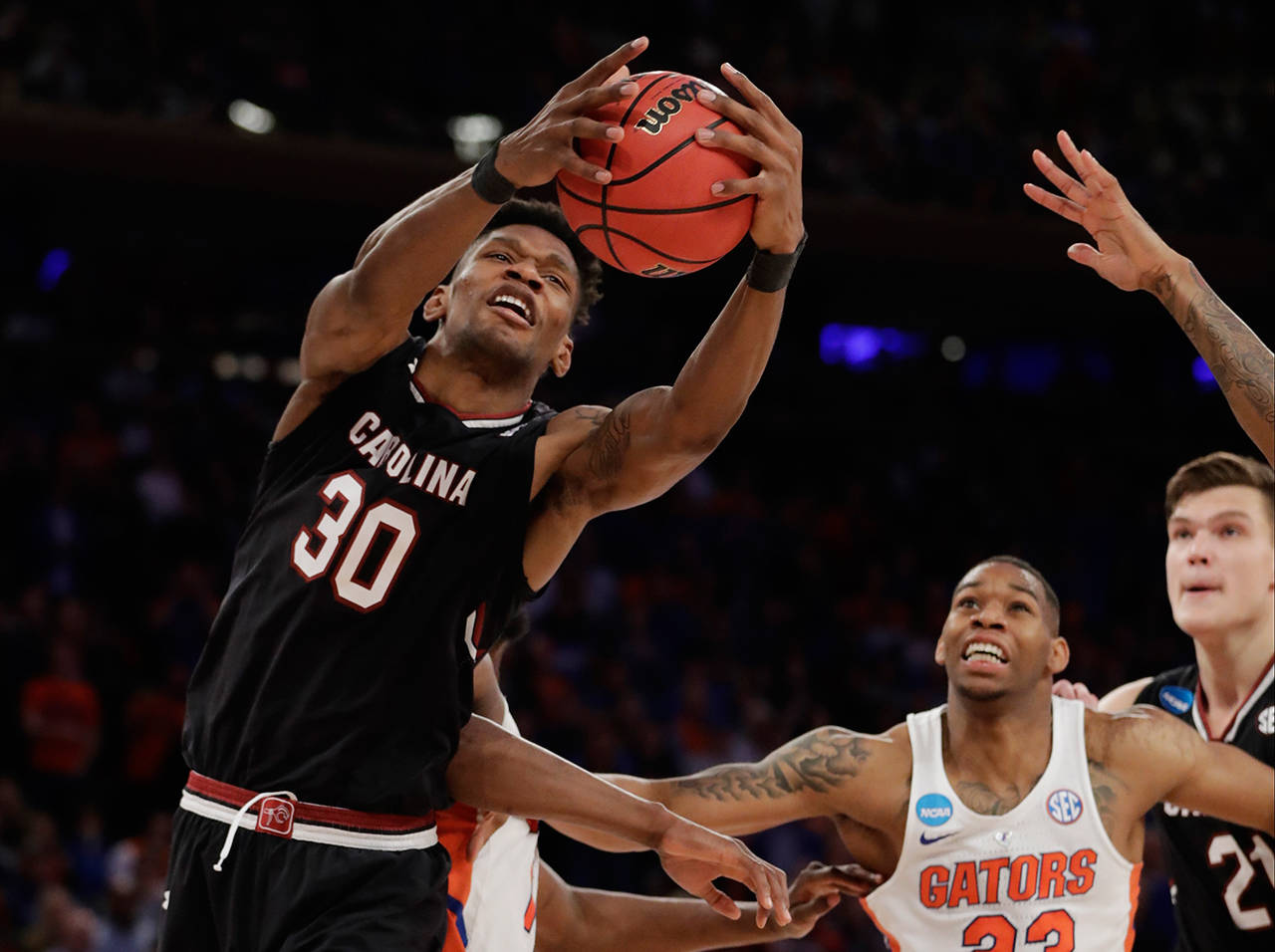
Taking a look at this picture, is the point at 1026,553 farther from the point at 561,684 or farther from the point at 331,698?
the point at 331,698

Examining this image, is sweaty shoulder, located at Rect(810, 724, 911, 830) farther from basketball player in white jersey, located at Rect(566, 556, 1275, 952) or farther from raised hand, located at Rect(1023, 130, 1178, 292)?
raised hand, located at Rect(1023, 130, 1178, 292)

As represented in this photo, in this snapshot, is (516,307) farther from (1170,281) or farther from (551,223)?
(1170,281)

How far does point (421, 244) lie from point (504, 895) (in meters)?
1.56

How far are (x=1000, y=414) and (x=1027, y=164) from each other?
9.69 ft

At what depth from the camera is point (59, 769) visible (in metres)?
7.63

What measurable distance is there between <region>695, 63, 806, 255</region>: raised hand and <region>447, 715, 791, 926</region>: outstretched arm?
46.2 inches

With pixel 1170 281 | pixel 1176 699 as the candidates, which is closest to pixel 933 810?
pixel 1176 699

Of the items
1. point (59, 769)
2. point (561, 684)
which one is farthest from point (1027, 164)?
point (59, 769)

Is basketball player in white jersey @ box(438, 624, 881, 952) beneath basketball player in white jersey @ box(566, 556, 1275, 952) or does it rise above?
beneath

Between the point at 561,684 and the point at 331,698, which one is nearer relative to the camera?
the point at 331,698

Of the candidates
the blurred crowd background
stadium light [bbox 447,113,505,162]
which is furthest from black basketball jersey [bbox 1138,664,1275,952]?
stadium light [bbox 447,113,505,162]

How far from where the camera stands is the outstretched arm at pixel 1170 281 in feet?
10.1

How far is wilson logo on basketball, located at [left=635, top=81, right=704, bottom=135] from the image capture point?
9.55 ft

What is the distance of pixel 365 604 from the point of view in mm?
3002
